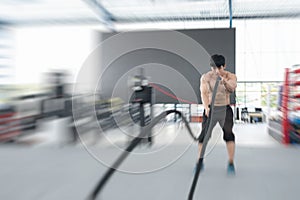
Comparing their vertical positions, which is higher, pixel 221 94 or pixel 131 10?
pixel 131 10

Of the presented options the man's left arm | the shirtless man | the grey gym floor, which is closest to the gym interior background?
the grey gym floor

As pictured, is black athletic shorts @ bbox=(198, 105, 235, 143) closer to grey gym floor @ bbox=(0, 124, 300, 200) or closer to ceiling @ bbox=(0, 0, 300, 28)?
grey gym floor @ bbox=(0, 124, 300, 200)

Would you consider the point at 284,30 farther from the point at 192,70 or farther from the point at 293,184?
the point at 293,184

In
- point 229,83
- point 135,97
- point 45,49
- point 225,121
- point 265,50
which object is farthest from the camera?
point 265,50

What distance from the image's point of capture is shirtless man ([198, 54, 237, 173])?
263 cm

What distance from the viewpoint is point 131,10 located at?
741cm

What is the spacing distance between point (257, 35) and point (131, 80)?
6011 millimetres

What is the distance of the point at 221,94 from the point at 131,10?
5.50 meters

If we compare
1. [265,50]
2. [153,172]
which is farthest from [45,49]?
[265,50]

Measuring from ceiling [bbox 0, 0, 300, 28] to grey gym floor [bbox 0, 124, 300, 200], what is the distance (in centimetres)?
414

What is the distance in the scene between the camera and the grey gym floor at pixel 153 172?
2.35 meters

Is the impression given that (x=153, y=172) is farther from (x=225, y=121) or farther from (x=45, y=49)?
(x=45, y=49)

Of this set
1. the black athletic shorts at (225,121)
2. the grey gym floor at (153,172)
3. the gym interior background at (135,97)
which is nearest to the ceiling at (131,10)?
the gym interior background at (135,97)

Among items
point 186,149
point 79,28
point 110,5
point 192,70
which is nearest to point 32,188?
point 186,149
